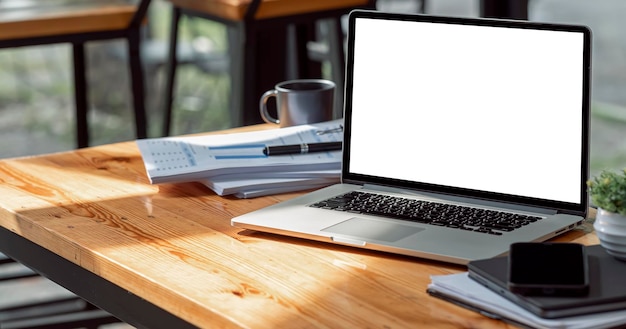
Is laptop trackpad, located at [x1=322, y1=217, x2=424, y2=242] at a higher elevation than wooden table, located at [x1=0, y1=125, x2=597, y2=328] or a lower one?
higher

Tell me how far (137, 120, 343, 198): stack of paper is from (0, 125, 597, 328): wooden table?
0.09 ft

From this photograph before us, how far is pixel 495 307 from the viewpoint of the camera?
36.2 inches

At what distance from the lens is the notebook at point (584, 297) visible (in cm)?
89

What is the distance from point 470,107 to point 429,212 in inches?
5.4

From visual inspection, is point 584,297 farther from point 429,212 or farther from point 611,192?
point 429,212

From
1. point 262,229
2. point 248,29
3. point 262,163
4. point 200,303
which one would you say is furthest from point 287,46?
point 200,303

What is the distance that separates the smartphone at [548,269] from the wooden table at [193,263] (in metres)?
0.05

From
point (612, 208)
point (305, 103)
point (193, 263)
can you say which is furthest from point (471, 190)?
point (305, 103)

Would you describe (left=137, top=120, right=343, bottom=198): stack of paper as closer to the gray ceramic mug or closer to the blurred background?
the gray ceramic mug

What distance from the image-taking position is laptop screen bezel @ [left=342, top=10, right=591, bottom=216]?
1139 millimetres

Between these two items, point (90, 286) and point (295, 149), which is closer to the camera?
point (90, 286)

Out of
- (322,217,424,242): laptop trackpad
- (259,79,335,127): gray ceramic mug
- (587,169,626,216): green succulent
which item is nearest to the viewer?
(587,169,626,216): green succulent

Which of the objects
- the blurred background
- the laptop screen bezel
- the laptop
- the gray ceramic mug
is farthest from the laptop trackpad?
the blurred background

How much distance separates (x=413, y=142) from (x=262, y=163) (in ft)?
0.78
